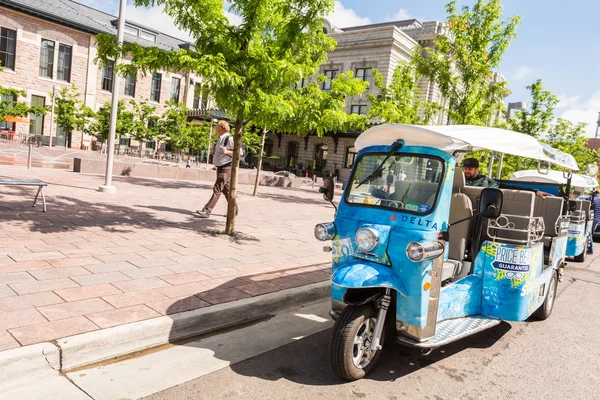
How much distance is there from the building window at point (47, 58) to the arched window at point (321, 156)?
23953 millimetres

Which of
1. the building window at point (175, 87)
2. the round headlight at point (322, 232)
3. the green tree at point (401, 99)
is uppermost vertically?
the building window at point (175, 87)

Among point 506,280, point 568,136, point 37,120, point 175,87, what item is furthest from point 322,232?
point 175,87

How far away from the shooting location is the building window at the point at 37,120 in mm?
34656

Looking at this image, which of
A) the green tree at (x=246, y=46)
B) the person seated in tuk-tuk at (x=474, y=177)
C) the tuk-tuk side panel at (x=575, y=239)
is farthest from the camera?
the tuk-tuk side panel at (x=575, y=239)

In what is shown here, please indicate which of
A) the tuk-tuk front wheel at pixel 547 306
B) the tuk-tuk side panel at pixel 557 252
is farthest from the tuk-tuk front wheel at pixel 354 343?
the tuk-tuk side panel at pixel 557 252

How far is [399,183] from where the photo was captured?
4.01m

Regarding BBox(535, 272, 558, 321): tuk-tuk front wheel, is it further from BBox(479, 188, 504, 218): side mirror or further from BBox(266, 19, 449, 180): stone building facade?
BBox(266, 19, 449, 180): stone building facade

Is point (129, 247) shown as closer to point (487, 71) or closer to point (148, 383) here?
point (148, 383)

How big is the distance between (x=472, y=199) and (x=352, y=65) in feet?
121

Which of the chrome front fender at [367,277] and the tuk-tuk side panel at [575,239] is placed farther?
the tuk-tuk side panel at [575,239]

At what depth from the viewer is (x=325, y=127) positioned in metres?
8.80

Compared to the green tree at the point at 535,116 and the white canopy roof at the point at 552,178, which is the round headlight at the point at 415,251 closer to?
the white canopy roof at the point at 552,178

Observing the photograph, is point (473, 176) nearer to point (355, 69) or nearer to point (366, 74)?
point (366, 74)

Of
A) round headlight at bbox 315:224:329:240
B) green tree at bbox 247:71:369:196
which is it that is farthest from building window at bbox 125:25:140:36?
round headlight at bbox 315:224:329:240
